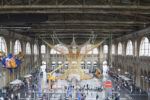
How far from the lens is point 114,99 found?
1977 cm

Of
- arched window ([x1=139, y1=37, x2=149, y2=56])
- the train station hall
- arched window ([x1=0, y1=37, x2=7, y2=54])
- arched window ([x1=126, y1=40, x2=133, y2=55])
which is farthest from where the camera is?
arched window ([x1=126, y1=40, x2=133, y2=55])

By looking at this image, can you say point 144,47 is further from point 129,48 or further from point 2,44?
point 2,44

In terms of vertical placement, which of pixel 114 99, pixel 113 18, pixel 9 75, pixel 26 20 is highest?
pixel 113 18

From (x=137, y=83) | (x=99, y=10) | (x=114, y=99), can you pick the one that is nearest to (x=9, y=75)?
(x=114, y=99)

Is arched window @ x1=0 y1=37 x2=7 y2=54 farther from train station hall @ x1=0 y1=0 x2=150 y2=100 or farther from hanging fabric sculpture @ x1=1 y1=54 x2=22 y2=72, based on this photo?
hanging fabric sculpture @ x1=1 y1=54 x2=22 y2=72

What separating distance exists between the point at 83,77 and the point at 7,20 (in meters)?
20.3

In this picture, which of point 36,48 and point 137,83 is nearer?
point 137,83

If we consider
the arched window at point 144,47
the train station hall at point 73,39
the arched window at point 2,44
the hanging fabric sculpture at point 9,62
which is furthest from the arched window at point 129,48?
the arched window at point 2,44

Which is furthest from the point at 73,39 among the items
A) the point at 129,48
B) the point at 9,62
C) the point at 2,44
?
the point at 129,48

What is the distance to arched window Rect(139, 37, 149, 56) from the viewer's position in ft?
80.7

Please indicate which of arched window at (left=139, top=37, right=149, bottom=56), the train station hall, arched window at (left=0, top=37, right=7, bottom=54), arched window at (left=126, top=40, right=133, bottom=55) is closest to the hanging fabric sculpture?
the train station hall

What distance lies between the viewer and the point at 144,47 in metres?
25.4

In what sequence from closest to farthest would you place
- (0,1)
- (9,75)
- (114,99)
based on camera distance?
(0,1) < (114,99) < (9,75)

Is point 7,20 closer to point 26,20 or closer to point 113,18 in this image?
point 26,20
